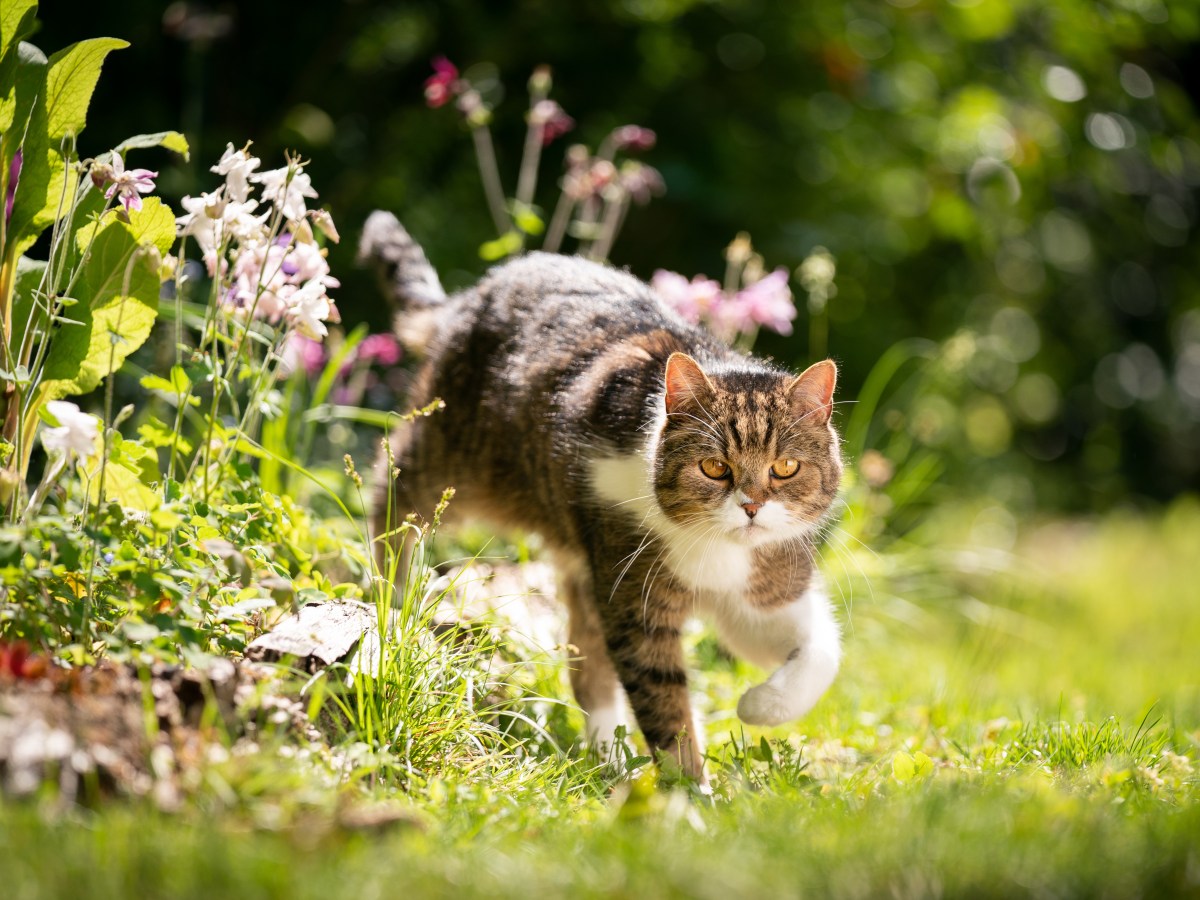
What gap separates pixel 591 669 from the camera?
351cm

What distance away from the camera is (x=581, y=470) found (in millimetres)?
3201

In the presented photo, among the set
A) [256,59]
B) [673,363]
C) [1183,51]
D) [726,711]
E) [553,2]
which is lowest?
[726,711]

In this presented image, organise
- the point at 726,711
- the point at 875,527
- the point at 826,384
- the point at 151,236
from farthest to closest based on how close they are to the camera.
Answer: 1. the point at 875,527
2. the point at 726,711
3. the point at 826,384
4. the point at 151,236

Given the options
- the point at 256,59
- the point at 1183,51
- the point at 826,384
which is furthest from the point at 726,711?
the point at 1183,51

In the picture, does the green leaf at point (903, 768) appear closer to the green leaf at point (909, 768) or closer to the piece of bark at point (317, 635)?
the green leaf at point (909, 768)

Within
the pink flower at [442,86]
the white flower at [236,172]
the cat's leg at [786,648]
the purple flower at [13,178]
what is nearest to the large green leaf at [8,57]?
the purple flower at [13,178]

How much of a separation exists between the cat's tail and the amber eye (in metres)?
1.53

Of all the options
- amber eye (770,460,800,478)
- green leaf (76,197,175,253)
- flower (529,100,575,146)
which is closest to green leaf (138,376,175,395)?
green leaf (76,197,175,253)

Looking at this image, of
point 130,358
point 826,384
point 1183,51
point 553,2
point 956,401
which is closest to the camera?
point 826,384

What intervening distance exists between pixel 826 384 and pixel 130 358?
9.04 feet

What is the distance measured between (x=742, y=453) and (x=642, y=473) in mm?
299

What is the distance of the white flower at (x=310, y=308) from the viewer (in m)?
2.72

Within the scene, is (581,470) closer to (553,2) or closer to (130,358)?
(130,358)

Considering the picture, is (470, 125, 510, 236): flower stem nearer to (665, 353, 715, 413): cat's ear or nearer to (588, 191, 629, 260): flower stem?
(588, 191, 629, 260): flower stem
